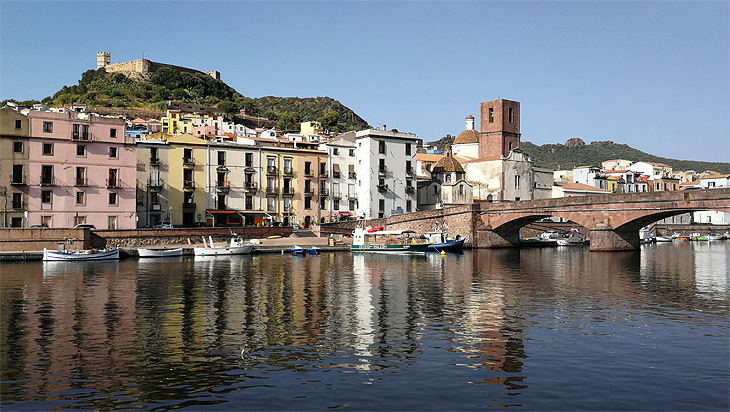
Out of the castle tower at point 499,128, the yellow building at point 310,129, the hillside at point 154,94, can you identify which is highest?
the hillside at point 154,94

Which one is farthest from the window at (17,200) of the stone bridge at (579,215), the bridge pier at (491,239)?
the bridge pier at (491,239)

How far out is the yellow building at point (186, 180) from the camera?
74688 mm

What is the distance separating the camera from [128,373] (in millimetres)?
17656

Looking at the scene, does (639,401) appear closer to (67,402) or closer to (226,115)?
(67,402)

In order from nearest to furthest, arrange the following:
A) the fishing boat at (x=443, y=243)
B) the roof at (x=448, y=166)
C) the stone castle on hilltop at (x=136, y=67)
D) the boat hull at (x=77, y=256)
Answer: the boat hull at (x=77, y=256)
the fishing boat at (x=443, y=243)
the roof at (x=448, y=166)
the stone castle on hilltop at (x=136, y=67)

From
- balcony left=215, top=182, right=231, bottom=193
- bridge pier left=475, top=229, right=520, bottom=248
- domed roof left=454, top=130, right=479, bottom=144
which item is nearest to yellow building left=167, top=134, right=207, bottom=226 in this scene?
balcony left=215, top=182, right=231, bottom=193

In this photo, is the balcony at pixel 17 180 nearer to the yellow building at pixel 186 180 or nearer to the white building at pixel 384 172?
the yellow building at pixel 186 180

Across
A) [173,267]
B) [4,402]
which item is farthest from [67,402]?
[173,267]

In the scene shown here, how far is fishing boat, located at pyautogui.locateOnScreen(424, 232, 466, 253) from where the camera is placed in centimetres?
7150

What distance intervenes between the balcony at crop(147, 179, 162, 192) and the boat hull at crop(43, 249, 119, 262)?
50.6 feet

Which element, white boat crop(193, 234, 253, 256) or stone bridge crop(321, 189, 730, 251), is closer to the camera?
white boat crop(193, 234, 253, 256)

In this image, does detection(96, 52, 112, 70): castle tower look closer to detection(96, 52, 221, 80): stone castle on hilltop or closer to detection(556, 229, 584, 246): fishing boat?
detection(96, 52, 221, 80): stone castle on hilltop

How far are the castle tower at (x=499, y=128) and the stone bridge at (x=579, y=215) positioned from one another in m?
31.9

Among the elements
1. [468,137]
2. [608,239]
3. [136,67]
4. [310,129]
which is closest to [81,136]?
[608,239]
